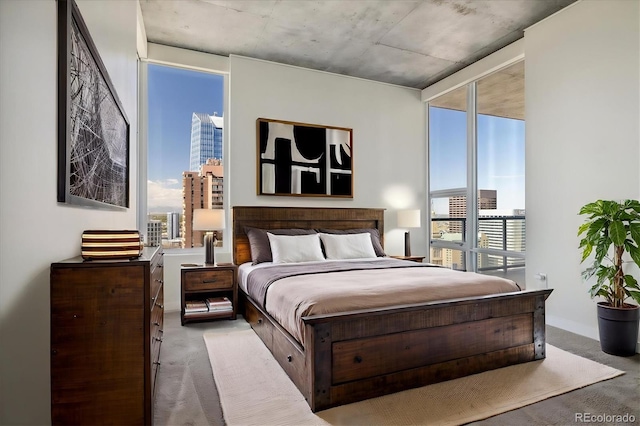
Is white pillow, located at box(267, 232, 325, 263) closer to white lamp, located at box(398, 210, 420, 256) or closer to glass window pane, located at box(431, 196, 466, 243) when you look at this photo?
white lamp, located at box(398, 210, 420, 256)

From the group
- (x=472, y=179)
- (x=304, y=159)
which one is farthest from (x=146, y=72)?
(x=472, y=179)

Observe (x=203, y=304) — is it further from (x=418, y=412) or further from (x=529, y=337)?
(x=529, y=337)

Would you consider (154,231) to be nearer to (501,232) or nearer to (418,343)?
(418,343)

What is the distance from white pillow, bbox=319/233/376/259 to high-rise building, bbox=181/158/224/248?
1.47m

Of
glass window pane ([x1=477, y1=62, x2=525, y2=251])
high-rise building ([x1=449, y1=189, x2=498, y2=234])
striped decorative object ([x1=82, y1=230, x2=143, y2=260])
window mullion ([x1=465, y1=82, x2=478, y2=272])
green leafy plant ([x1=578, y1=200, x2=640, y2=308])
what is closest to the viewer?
striped decorative object ([x1=82, y1=230, x2=143, y2=260])

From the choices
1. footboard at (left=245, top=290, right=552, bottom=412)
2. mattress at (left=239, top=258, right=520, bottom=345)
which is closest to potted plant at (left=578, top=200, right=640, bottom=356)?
footboard at (left=245, top=290, right=552, bottom=412)

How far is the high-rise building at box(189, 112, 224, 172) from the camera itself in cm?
448

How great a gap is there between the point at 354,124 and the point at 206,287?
3.04 metres

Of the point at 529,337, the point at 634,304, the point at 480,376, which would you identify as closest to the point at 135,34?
the point at 480,376

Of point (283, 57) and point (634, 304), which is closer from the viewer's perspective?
point (634, 304)

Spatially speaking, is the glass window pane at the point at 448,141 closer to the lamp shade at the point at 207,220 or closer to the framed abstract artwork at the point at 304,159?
the framed abstract artwork at the point at 304,159

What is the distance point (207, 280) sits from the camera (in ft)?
12.6

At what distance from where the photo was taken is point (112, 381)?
64.0 inches

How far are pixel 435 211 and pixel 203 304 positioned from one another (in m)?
3.67
